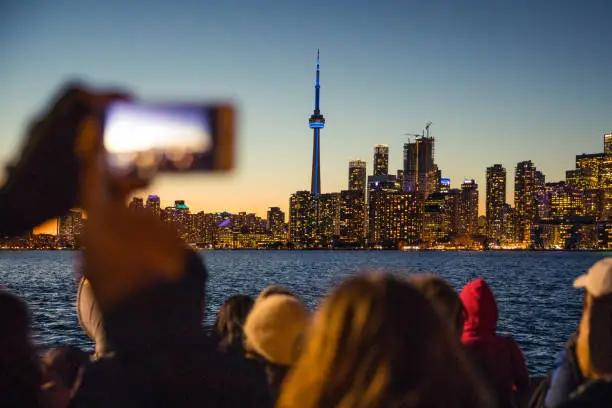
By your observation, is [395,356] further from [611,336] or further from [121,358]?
[611,336]

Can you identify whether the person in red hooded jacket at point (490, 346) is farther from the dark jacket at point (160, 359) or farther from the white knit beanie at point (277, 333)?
the dark jacket at point (160, 359)

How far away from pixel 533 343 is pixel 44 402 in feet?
91.1

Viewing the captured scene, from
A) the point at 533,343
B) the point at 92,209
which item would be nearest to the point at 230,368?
the point at 92,209

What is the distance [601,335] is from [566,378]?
30 centimetres

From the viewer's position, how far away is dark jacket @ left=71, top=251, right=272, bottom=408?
7.72ft

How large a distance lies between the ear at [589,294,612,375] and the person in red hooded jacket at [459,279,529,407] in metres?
1.74

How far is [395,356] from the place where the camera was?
1955 mm

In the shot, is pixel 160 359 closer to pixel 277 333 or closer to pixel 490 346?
pixel 277 333

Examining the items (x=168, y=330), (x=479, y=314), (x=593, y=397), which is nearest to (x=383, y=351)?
(x=168, y=330)

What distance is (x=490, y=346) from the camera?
530cm

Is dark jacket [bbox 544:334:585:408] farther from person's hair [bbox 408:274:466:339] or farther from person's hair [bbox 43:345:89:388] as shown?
person's hair [bbox 43:345:89:388]

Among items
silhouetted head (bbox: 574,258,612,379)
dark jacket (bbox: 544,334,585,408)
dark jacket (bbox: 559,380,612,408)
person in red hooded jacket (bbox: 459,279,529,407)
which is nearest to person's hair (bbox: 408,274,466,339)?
person in red hooded jacket (bbox: 459,279,529,407)

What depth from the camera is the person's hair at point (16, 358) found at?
108 inches

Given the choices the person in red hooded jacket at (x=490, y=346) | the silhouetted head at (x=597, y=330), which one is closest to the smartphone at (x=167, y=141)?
the silhouetted head at (x=597, y=330)
